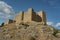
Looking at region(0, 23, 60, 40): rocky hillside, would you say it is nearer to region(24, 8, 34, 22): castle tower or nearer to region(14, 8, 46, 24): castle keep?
region(24, 8, 34, 22): castle tower

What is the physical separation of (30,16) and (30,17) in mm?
365

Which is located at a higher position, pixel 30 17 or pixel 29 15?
pixel 29 15

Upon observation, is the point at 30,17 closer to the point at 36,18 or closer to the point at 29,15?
the point at 29,15

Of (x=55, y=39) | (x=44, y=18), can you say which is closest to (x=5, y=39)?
(x=55, y=39)

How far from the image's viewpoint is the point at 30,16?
167ft

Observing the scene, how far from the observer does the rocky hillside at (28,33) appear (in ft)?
135

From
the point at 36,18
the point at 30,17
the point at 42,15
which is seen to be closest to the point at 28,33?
the point at 30,17

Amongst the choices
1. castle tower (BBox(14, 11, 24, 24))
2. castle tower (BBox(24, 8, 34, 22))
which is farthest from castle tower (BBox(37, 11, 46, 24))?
castle tower (BBox(14, 11, 24, 24))

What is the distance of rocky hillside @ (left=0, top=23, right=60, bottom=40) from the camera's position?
1623 inches

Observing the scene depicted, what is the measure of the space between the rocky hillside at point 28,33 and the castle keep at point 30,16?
442 cm

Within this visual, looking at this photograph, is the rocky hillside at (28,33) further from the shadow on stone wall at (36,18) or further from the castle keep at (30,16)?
the shadow on stone wall at (36,18)

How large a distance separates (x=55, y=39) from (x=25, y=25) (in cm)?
1139

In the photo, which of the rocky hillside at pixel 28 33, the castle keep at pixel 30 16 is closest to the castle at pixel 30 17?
the castle keep at pixel 30 16

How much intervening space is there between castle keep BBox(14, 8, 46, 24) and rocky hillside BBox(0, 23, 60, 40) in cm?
442
